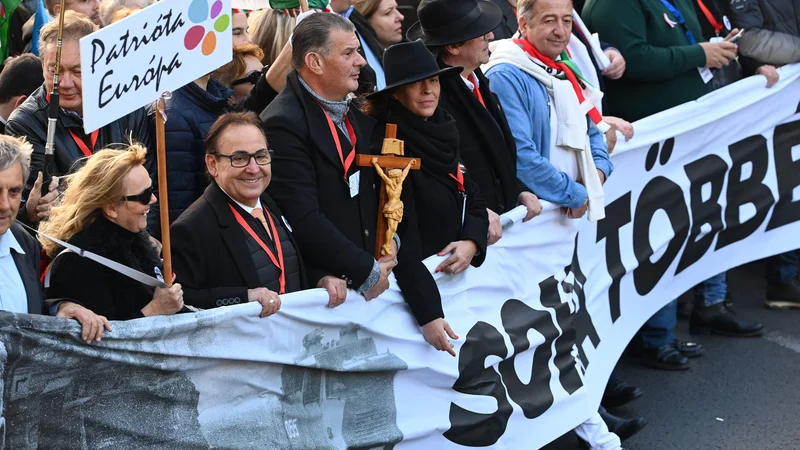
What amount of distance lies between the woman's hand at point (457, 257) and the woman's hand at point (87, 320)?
6.00 ft

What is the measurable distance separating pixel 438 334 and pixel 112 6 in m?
2.58

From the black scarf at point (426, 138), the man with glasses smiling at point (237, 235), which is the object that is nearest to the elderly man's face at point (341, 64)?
the black scarf at point (426, 138)

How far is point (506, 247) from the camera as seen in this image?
17.8 feet

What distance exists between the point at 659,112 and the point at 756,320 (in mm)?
1955

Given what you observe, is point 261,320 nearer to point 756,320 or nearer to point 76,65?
point 76,65

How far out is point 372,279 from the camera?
442 cm

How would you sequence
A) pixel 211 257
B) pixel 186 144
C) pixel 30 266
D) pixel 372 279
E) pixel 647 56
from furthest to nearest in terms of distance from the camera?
pixel 647 56 → pixel 186 144 → pixel 372 279 → pixel 211 257 → pixel 30 266

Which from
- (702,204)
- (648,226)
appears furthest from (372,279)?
(702,204)

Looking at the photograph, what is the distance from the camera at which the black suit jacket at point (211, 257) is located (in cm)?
398

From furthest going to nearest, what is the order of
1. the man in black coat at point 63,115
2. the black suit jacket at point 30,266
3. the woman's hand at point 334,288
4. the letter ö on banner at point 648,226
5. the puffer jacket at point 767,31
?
the puffer jacket at point 767,31 → the letter ö on banner at point 648,226 → the man in black coat at point 63,115 → the woman's hand at point 334,288 → the black suit jacket at point 30,266

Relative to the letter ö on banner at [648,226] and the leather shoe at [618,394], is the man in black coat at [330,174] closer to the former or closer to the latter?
the leather shoe at [618,394]

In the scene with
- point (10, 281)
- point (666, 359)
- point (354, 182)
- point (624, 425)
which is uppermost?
point (10, 281)

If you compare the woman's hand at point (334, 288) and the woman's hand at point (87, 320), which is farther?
the woman's hand at point (334, 288)

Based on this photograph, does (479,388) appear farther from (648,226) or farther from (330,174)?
(648,226)
